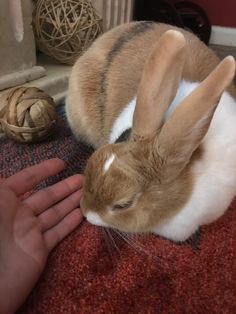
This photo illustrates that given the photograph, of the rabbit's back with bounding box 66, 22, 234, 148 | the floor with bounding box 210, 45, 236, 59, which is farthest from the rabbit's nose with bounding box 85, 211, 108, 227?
the floor with bounding box 210, 45, 236, 59

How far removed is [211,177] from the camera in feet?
3.03

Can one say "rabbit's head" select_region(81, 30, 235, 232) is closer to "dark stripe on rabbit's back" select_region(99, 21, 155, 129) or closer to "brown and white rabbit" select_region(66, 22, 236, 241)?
"brown and white rabbit" select_region(66, 22, 236, 241)

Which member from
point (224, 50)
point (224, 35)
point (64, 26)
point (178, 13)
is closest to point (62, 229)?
point (64, 26)

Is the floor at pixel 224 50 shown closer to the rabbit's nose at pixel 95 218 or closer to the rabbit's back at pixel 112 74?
the rabbit's back at pixel 112 74

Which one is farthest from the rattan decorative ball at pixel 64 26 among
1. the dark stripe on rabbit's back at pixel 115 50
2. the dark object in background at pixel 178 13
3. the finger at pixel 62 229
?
the finger at pixel 62 229

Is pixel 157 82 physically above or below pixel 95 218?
above

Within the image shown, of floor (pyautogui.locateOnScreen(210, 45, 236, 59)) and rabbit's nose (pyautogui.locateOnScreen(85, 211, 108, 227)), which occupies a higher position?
rabbit's nose (pyautogui.locateOnScreen(85, 211, 108, 227))

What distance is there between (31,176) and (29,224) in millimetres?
164

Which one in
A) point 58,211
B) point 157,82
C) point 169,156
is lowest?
point 58,211

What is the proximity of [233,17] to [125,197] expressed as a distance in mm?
2622

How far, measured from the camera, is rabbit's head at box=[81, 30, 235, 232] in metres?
0.78

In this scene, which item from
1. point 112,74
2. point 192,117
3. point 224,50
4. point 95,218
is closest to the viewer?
point 192,117

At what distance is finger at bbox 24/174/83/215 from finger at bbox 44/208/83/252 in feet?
0.17

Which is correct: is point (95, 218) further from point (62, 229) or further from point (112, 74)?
point (112, 74)
